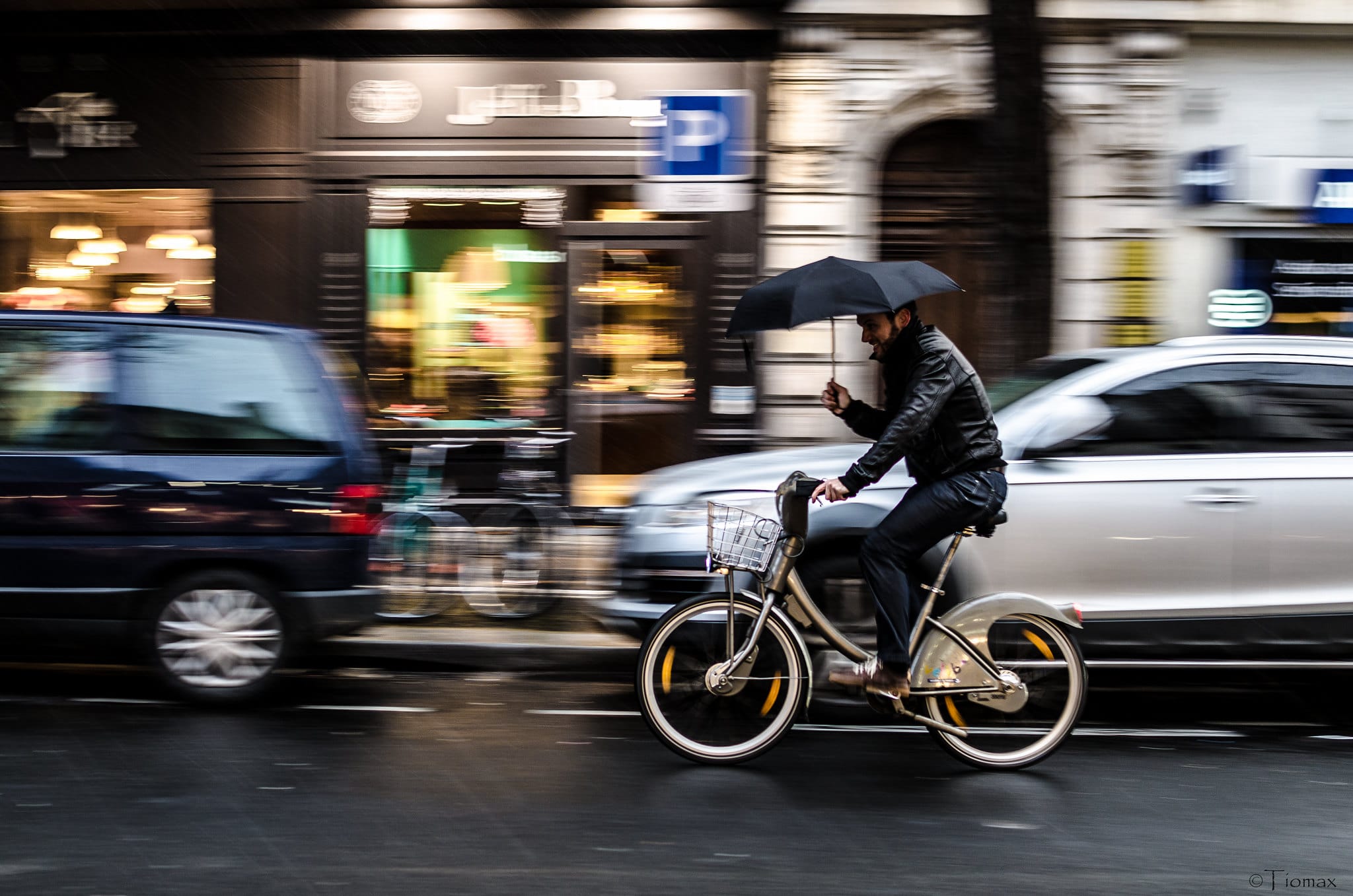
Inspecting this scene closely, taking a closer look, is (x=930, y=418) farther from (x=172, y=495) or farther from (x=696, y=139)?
(x=696, y=139)

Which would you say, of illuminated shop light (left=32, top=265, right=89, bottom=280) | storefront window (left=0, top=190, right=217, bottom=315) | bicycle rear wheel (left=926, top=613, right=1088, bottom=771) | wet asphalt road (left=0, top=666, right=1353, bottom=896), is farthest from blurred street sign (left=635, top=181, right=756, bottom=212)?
illuminated shop light (left=32, top=265, right=89, bottom=280)

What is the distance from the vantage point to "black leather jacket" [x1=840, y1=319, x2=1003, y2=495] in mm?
5004

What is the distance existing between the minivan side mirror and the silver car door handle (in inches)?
19.3

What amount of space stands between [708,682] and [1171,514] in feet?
7.51

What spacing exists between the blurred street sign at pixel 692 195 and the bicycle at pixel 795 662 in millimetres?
3189

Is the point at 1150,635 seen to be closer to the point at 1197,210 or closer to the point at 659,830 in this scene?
the point at 659,830

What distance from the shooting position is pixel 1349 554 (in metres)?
6.01

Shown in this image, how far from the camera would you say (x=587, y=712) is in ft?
20.6

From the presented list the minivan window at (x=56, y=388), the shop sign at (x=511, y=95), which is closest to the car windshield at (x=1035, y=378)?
the minivan window at (x=56, y=388)

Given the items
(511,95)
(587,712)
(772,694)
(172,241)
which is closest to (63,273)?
(172,241)

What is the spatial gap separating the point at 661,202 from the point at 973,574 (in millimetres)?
3308

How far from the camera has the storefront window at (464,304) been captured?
11.9 metres

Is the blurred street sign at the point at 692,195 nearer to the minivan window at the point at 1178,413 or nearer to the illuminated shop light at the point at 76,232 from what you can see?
the minivan window at the point at 1178,413

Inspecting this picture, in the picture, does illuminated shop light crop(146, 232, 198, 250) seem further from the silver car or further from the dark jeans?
the dark jeans
